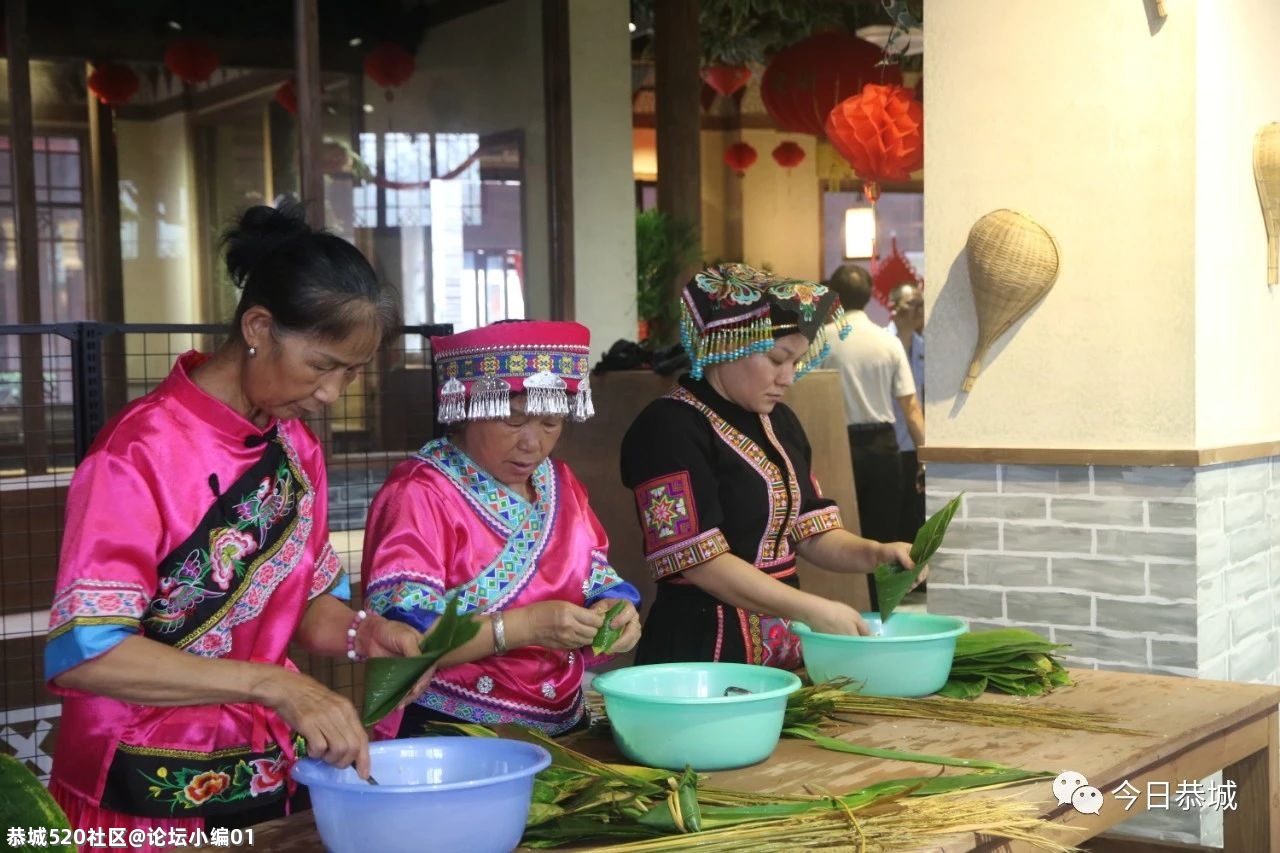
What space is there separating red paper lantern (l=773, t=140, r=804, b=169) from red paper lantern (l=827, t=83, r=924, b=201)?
6.81 meters

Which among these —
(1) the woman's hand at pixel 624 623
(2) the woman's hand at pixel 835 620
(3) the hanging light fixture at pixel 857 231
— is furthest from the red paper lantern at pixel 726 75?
(1) the woman's hand at pixel 624 623

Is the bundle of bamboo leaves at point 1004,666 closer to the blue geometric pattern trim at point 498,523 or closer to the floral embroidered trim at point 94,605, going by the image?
the blue geometric pattern trim at point 498,523

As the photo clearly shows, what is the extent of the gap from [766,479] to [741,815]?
106 centimetres

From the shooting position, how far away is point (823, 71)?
22.1ft

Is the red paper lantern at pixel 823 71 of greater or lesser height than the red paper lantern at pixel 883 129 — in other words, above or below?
above

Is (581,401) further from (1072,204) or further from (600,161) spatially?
(600,161)

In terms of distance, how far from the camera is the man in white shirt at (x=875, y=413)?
603 cm

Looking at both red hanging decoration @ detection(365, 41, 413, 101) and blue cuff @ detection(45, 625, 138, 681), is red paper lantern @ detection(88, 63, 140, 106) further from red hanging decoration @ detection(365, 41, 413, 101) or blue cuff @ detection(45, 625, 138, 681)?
blue cuff @ detection(45, 625, 138, 681)

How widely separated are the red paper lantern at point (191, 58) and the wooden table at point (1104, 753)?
539cm

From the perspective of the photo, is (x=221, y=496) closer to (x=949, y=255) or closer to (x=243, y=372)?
(x=243, y=372)

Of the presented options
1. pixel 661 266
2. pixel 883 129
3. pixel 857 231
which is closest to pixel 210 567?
pixel 883 129

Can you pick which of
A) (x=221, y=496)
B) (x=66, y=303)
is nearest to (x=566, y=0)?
(x=66, y=303)

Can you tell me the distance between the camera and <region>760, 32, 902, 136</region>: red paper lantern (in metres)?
6.72

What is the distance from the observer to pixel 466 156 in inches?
247
